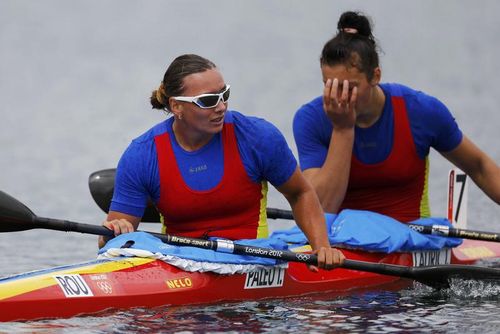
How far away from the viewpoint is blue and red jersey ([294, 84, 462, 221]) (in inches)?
364

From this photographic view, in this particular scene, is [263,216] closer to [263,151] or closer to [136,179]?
[263,151]

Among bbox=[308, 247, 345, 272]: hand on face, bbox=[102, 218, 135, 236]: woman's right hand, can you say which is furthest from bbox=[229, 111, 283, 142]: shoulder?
bbox=[102, 218, 135, 236]: woman's right hand

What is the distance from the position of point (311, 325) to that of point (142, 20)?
16.4 meters

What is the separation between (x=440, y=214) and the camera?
15.2 meters

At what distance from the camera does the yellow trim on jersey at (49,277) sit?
23.1ft

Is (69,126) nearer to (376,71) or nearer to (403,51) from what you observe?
(403,51)

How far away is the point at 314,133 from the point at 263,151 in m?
1.45

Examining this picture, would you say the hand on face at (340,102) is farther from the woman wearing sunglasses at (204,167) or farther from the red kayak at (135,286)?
the red kayak at (135,286)

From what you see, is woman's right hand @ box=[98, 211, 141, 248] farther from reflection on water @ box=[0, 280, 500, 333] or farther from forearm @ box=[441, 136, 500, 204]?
forearm @ box=[441, 136, 500, 204]

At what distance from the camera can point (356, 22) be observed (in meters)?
9.30

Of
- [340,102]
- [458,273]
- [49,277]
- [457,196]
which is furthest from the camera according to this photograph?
[457,196]

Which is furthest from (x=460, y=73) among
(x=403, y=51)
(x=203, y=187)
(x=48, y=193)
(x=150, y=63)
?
(x=203, y=187)

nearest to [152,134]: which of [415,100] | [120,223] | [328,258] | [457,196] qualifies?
[120,223]

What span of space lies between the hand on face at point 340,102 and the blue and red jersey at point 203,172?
93 cm
